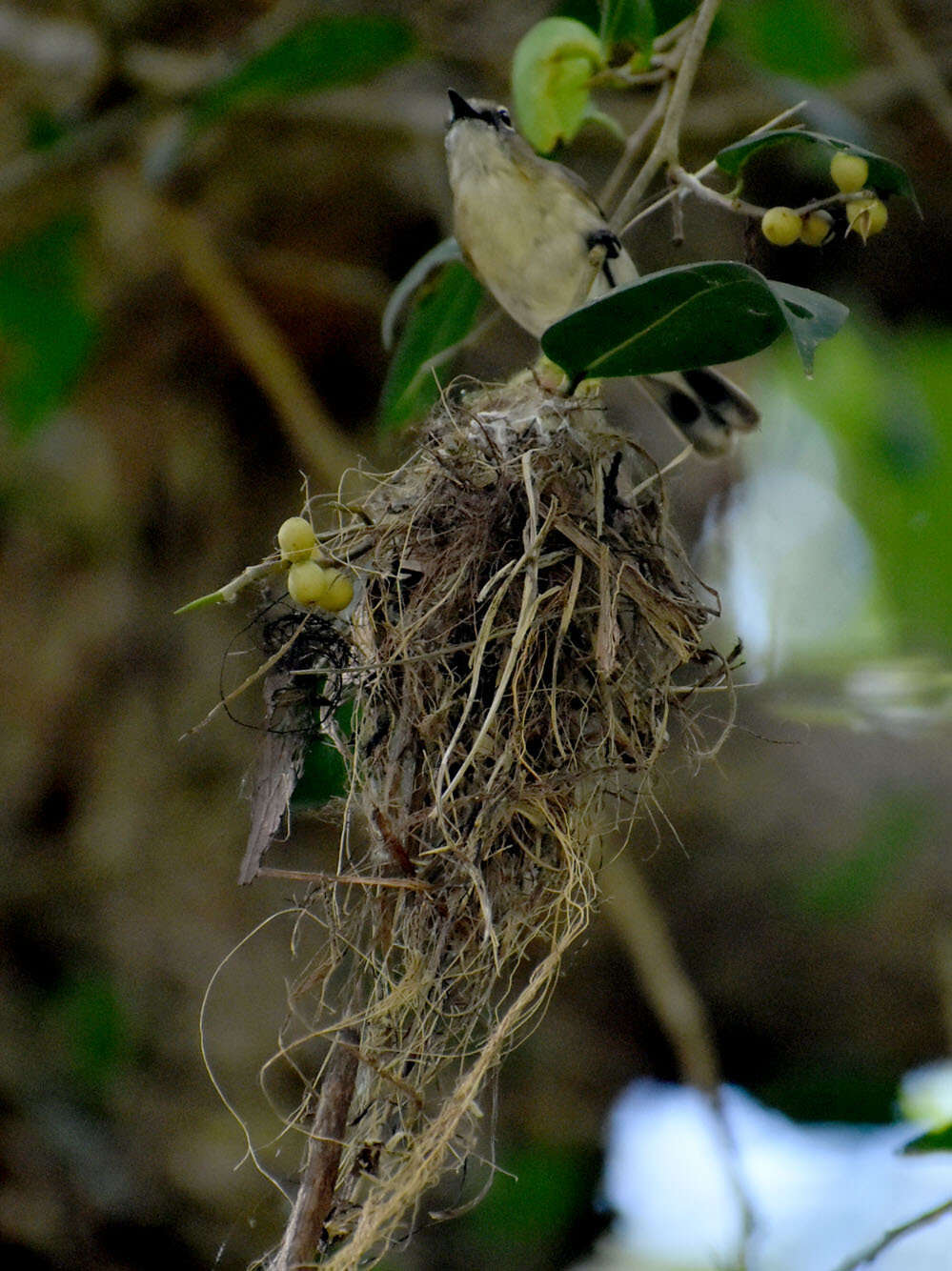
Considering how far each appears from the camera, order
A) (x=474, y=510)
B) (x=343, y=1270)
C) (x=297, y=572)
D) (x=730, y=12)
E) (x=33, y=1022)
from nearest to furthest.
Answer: (x=343, y=1270)
(x=297, y=572)
(x=474, y=510)
(x=730, y=12)
(x=33, y=1022)

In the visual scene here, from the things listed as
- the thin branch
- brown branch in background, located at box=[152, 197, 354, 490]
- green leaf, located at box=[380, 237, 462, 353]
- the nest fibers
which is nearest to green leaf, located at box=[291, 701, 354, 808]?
the nest fibers

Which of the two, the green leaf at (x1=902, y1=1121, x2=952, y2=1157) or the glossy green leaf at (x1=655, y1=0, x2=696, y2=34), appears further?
the glossy green leaf at (x1=655, y1=0, x2=696, y2=34)

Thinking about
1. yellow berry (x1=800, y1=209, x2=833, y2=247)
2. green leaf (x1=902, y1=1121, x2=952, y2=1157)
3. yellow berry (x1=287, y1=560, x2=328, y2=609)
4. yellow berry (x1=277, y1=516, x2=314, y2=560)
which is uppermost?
yellow berry (x1=800, y1=209, x2=833, y2=247)

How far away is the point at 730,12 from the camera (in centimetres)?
269

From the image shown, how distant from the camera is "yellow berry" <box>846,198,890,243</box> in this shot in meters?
1.51

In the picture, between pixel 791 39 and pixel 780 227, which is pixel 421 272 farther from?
pixel 791 39

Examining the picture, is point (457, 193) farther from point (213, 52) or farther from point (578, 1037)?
point (578, 1037)

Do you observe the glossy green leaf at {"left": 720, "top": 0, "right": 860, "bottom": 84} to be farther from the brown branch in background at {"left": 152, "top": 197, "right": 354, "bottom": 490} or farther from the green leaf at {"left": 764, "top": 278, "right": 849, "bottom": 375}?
the green leaf at {"left": 764, "top": 278, "right": 849, "bottom": 375}

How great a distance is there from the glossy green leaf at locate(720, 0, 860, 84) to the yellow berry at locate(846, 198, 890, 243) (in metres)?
1.32

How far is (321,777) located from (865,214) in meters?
0.90

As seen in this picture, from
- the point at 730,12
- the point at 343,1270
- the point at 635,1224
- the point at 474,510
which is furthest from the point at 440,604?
the point at 635,1224

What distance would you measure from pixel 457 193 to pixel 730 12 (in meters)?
0.64

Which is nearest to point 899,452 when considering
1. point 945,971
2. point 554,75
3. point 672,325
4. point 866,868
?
point 866,868

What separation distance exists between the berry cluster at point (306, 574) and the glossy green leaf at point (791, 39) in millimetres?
1669
